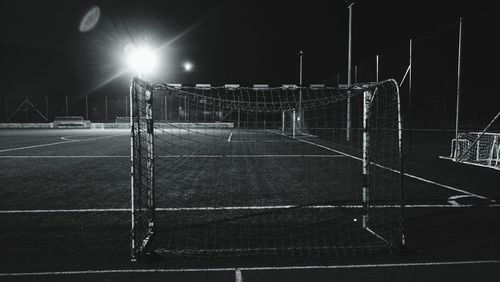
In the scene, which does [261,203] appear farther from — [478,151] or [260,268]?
[478,151]

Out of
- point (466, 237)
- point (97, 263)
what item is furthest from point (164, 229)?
point (466, 237)

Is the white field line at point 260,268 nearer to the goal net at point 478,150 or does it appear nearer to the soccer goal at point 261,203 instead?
the soccer goal at point 261,203

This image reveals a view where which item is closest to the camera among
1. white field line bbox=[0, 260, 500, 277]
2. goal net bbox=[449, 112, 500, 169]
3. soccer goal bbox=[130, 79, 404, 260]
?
white field line bbox=[0, 260, 500, 277]

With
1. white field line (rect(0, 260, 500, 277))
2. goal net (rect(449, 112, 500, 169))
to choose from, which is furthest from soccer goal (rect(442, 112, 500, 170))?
white field line (rect(0, 260, 500, 277))

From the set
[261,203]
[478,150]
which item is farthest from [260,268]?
[478,150]

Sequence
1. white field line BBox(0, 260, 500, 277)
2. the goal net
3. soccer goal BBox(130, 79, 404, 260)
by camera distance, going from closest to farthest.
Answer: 1. white field line BBox(0, 260, 500, 277)
2. soccer goal BBox(130, 79, 404, 260)
3. the goal net

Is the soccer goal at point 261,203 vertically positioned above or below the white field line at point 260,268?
above

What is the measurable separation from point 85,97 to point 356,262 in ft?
152

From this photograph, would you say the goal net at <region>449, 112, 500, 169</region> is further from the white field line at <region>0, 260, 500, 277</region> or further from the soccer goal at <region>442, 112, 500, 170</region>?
the white field line at <region>0, 260, 500, 277</region>

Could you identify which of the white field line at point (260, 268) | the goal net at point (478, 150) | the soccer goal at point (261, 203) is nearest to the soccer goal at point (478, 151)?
the goal net at point (478, 150)

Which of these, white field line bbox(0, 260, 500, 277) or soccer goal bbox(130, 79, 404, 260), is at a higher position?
soccer goal bbox(130, 79, 404, 260)

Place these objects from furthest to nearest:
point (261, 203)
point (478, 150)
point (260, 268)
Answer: point (478, 150) < point (261, 203) < point (260, 268)

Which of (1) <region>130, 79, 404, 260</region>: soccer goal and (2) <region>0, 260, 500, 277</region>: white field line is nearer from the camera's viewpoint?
(2) <region>0, 260, 500, 277</region>: white field line

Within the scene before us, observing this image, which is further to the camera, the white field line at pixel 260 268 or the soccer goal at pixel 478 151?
the soccer goal at pixel 478 151
